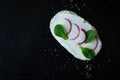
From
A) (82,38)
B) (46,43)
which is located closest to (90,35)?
(82,38)

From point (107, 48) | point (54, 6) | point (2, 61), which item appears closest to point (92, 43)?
point (107, 48)

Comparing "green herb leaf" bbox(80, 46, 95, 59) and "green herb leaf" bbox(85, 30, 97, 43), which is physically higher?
"green herb leaf" bbox(85, 30, 97, 43)

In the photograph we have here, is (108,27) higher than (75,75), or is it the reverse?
(108,27)

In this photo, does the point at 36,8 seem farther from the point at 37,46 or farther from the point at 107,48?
the point at 107,48

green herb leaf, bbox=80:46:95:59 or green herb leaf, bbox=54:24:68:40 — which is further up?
green herb leaf, bbox=54:24:68:40

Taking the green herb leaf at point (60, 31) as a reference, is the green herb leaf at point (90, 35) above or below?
below

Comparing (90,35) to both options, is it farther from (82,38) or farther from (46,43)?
(46,43)

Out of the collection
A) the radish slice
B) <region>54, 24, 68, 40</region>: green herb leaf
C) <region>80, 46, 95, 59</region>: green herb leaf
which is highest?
<region>54, 24, 68, 40</region>: green herb leaf

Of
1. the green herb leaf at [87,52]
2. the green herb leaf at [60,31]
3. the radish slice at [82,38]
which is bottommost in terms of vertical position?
the green herb leaf at [87,52]
